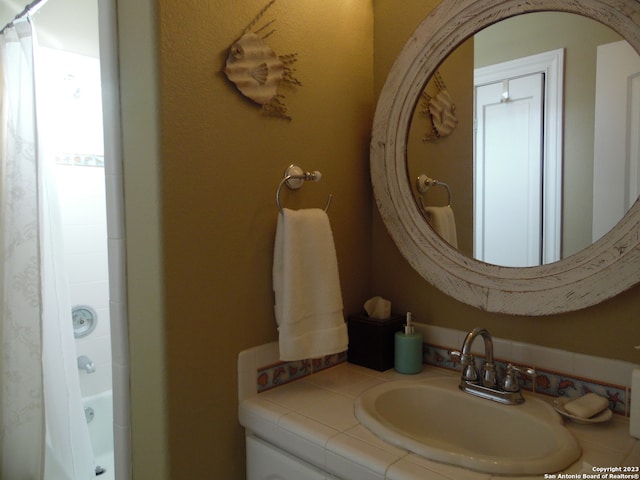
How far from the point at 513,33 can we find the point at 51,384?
78.2 inches

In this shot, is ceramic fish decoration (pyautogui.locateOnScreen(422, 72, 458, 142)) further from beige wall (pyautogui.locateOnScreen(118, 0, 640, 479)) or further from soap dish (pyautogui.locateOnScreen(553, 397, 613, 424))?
soap dish (pyautogui.locateOnScreen(553, 397, 613, 424))

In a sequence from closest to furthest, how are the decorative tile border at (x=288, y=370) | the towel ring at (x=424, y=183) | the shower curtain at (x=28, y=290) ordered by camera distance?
the decorative tile border at (x=288, y=370), the towel ring at (x=424, y=183), the shower curtain at (x=28, y=290)

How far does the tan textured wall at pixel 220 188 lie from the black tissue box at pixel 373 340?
0.30 meters

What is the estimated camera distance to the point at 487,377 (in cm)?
115

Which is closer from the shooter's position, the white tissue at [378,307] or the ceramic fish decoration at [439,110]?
the ceramic fish decoration at [439,110]

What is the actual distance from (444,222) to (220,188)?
0.64 metres

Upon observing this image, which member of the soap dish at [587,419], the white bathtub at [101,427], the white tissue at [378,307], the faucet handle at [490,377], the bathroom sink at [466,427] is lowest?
the white bathtub at [101,427]

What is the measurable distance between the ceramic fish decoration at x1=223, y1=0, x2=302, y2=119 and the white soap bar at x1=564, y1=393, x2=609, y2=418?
3.27 ft

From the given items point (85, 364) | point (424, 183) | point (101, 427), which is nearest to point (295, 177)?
point (424, 183)

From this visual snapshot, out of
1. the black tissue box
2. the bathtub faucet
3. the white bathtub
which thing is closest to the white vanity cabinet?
the black tissue box

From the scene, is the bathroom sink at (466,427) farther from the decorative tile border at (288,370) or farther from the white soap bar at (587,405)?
the decorative tile border at (288,370)

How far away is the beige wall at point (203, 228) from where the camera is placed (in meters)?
1.02

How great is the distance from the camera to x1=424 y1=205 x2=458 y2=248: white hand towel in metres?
1.30

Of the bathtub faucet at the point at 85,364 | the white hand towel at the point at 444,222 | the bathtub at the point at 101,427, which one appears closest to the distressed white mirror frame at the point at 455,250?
the white hand towel at the point at 444,222
